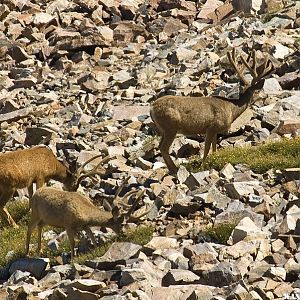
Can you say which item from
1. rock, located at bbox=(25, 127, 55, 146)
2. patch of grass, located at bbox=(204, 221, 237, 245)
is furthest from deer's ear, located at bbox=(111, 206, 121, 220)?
rock, located at bbox=(25, 127, 55, 146)

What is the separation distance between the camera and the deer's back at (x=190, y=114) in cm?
1598

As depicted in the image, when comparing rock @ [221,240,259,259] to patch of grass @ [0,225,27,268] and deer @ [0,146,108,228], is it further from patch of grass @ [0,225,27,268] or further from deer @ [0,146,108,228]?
deer @ [0,146,108,228]

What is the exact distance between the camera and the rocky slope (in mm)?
11102

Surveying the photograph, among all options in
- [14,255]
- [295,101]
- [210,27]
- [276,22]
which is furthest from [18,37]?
[14,255]

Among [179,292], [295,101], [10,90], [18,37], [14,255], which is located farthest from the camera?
[18,37]

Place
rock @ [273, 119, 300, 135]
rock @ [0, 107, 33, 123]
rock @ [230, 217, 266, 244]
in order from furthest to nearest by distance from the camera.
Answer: rock @ [0, 107, 33, 123] → rock @ [273, 119, 300, 135] → rock @ [230, 217, 266, 244]

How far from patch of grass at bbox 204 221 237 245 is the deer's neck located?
482cm

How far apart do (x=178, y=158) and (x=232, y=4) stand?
1361 cm

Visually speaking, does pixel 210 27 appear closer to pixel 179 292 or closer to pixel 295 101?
pixel 295 101

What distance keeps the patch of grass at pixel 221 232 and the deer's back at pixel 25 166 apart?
187 inches

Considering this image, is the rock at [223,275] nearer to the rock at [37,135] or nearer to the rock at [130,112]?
the rock at [37,135]

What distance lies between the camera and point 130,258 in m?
12.0

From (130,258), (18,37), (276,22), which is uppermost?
(130,258)

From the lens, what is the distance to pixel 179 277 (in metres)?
11.0
